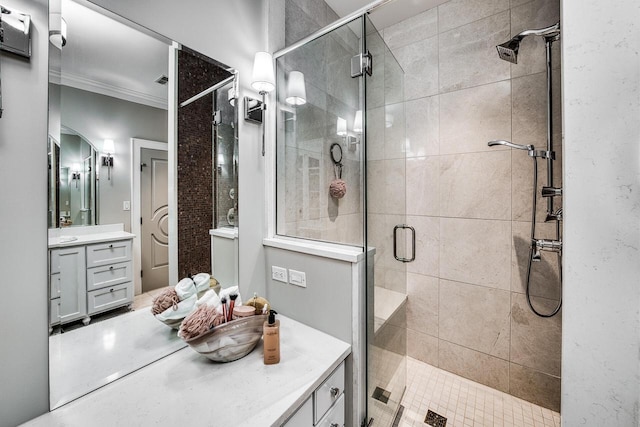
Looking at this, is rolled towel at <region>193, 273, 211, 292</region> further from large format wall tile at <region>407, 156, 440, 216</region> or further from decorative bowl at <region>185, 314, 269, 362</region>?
large format wall tile at <region>407, 156, 440, 216</region>

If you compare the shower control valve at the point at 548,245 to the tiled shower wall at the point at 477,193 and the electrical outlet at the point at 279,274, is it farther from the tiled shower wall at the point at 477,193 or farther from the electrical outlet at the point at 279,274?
the electrical outlet at the point at 279,274

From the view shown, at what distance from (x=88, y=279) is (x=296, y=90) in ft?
4.36

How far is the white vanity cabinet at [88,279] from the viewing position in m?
0.77

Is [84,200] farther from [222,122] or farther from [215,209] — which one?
Result: [222,122]

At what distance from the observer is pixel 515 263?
1.67m

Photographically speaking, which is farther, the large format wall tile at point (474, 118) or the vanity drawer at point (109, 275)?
the large format wall tile at point (474, 118)

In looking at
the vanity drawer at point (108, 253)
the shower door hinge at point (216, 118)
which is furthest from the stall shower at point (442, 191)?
the vanity drawer at point (108, 253)

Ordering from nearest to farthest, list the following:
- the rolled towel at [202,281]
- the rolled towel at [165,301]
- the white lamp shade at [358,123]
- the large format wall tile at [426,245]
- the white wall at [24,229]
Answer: the white wall at [24,229]
the rolled towel at [165,301]
the rolled towel at [202,281]
the white lamp shade at [358,123]
the large format wall tile at [426,245]

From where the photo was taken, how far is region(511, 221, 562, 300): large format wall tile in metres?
1.54

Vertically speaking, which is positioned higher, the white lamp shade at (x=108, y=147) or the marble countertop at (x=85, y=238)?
the white lamp shade at (x=108, y=147)

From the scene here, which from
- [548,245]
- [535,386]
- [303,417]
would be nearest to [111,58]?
[303,417]

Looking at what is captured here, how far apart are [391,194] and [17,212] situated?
1.64m

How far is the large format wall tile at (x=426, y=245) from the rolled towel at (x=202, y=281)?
5.04 feet

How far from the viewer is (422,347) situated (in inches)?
81.0
